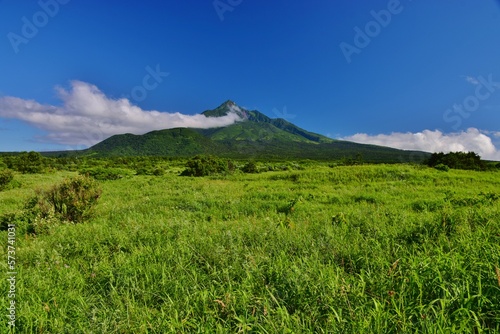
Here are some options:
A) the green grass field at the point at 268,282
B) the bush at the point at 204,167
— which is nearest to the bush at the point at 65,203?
the green grass field at the point at 268,282

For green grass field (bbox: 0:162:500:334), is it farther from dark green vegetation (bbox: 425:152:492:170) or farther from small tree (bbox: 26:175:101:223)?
dark green vegetation (bbox: 425:152:492:170)

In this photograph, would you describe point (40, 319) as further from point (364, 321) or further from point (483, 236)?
point (483, 236)

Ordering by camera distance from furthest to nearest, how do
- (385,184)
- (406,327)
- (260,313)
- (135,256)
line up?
(385,184) → (135,256) → (260,313) → (406,327)

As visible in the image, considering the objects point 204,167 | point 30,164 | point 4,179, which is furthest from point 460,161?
point 30,164

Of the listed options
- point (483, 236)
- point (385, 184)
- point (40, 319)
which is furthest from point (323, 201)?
point (40, 319)

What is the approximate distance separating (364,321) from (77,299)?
3.51 m

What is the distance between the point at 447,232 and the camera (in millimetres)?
4914

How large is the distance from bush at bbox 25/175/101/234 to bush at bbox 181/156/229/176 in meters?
25.4

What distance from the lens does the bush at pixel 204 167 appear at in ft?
118

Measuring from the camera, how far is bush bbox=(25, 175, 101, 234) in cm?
862

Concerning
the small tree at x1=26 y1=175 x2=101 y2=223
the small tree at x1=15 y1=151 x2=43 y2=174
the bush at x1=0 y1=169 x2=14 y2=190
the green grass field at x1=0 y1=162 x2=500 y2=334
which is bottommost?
the green grass field at x1=0 y1=162 x2=500 y2=334

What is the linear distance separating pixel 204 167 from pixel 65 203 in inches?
1075

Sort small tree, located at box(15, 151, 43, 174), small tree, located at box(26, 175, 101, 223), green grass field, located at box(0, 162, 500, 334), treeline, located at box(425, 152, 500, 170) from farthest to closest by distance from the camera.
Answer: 1. small tree, located at box(15, 151, 43, 174)
2. treeline, located at box(425, 152, 500, 170)
3. small tree, located at box(26, 175, 101, 223)
4. green grass field, located at box(0, 162, 500, 334)

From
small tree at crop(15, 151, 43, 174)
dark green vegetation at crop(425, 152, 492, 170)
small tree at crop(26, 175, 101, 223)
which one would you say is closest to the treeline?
dark green vegetation at crop(425, 152, 492, 170)
